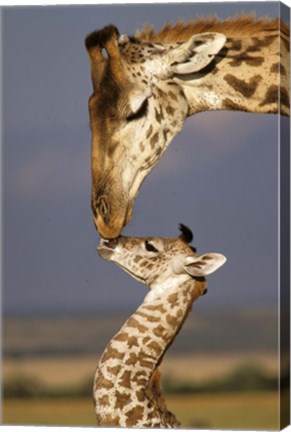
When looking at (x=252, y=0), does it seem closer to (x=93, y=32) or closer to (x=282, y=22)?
(x=282, y=22)

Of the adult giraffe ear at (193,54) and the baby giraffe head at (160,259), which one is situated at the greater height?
the adult giraffe ear at (193,54)

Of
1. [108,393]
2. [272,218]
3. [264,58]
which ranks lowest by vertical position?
[108,393]

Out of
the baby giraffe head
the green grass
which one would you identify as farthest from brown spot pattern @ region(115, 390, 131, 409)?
the baby giraffe head

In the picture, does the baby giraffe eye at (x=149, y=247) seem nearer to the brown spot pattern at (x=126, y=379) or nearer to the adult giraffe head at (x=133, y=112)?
the adult giraffe head at (x=133, y=112)

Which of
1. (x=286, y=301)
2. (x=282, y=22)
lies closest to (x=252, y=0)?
(x=282, y=22)

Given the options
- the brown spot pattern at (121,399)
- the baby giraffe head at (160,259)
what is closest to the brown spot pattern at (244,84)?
the baby giraffe head at (160,259)

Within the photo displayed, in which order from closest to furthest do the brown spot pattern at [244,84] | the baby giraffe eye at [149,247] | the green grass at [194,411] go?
the green grass at [194,411] < the brown spot pattern at [244,84] < the baby giraffe eye at [149,247]

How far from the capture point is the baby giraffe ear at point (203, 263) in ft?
35.6

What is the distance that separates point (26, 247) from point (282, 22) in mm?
1806

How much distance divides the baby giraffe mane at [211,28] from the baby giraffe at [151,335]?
983 mm

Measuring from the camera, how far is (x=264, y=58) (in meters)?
10.9

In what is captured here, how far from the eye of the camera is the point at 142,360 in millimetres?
10938

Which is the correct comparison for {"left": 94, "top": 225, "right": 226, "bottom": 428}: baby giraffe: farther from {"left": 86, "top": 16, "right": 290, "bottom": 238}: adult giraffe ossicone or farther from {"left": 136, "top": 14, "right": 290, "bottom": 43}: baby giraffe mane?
{"left": 136, "top": 14, "right": 290, "bottom": 43}: baby giraffe mane

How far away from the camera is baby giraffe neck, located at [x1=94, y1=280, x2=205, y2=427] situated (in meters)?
10.9
